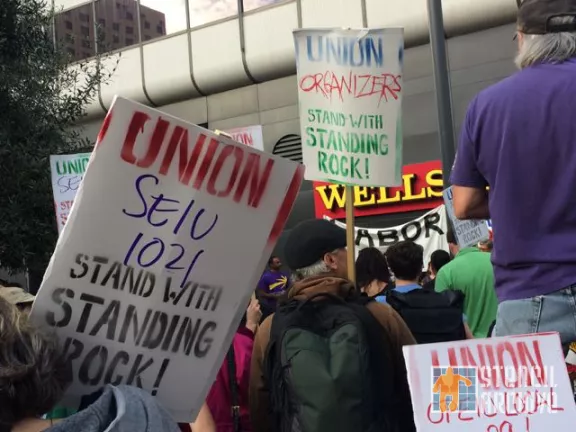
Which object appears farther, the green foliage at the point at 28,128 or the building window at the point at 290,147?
the building window at the point at 290,147

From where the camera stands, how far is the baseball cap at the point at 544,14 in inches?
86.8

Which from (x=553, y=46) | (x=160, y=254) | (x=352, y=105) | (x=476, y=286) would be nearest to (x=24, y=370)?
(x=160, y=254)

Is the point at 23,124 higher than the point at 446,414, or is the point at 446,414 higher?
the point at 23,124

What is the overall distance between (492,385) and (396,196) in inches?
447

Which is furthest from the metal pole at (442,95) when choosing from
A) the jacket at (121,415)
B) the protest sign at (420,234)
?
the jacket at (121,415)

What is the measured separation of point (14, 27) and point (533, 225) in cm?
885

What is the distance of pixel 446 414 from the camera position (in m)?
2.02

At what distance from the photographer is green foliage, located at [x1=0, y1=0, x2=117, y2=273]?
8.82 metres

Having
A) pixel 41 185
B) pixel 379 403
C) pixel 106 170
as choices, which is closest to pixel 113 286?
pixel 106 170

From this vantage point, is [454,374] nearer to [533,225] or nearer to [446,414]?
[446,414]

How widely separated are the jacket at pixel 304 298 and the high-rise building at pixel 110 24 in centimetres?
1368

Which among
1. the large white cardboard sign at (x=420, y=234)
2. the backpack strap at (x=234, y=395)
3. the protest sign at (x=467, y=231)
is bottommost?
the backpack strap at (x=234, y=395)

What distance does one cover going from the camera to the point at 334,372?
8.15 ft

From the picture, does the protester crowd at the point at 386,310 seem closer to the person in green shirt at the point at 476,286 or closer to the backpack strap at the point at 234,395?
the backpack strap at the point at 234,395
